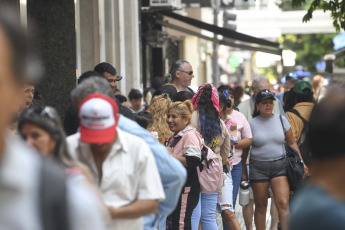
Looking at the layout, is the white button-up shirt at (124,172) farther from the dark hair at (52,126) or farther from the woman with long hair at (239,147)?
the woman with long hair at (239,147)

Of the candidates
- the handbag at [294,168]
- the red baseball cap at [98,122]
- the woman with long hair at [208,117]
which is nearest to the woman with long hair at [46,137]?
the red baseball cap at [98,122]

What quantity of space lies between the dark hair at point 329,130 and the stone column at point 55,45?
842 centimetres

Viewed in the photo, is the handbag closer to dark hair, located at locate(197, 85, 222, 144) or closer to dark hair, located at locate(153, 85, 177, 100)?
dark hair, located at locate(197, 85, 222, 144)

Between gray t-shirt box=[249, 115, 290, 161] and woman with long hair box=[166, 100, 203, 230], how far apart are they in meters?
2.04

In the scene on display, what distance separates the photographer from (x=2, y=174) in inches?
85.1

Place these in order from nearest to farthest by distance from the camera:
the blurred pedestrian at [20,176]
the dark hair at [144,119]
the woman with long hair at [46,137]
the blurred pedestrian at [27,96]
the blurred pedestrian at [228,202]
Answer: the blurred pedestrian at [20,176] < the woman with long hair at [46,137] < the blurred pedestrian at [27,96] < the dark hair at [144,119] < the blurred pedestrian at [228,202]

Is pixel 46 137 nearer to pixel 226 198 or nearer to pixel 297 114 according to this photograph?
pixel 226 198

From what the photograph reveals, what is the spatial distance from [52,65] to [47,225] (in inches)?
356

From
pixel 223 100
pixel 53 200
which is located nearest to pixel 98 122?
pixel 53 200

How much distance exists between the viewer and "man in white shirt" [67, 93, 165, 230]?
14.4 ft

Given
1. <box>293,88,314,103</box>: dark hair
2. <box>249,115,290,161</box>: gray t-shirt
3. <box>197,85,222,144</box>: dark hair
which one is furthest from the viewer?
<box>293,88,314,103</box>: dark hair

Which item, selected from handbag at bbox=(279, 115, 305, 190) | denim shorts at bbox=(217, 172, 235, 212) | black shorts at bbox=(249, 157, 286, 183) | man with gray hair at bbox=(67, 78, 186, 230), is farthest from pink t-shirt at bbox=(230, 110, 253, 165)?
man with gray hair at bbox=(67, 78, 186, 230)

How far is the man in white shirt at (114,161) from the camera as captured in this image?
172 inches

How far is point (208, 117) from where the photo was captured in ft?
30.3
